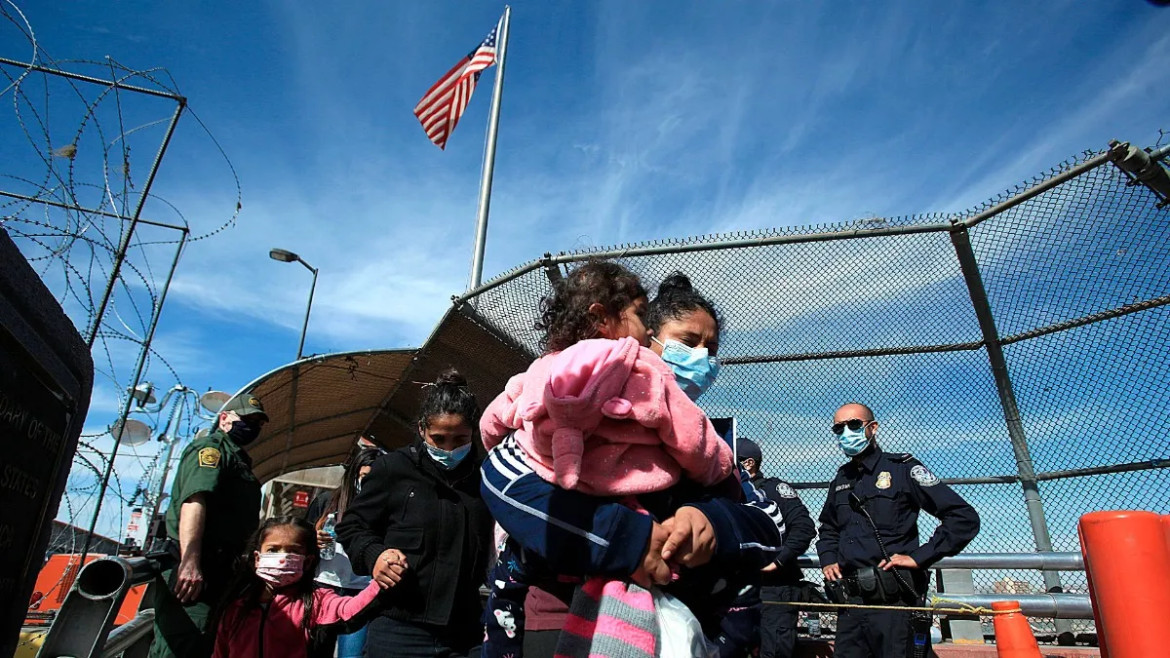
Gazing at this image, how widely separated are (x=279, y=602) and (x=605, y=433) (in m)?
2.52

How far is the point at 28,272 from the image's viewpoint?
1.24 meters

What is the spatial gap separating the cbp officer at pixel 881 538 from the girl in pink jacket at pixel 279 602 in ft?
8.80

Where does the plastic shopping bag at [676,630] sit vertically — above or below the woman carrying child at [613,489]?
below

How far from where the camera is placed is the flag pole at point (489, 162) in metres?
6.88

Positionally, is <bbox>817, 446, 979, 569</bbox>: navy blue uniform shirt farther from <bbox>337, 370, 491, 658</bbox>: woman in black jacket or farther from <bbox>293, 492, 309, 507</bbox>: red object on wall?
<bbox>293, 492, 309, 507</bbox>: red object on wall

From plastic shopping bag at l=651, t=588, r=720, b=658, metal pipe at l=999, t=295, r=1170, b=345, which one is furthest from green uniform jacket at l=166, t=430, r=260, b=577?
metal pipe at l=999, t=295, r=1170, b=345

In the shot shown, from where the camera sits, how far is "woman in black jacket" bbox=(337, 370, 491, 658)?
2.72m

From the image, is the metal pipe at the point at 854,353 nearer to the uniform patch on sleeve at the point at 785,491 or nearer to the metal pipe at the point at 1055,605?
the uniform patch on sleeve at the point at 785,491

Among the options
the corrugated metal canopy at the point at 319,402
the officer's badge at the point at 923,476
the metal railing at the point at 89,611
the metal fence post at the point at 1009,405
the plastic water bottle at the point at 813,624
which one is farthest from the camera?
the corrugated metal canopy at the point at 319,402

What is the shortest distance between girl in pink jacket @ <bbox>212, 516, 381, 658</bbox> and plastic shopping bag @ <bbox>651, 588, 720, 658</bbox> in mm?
1942

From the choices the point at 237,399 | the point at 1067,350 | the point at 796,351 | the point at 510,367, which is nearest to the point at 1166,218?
the point at 1067,350

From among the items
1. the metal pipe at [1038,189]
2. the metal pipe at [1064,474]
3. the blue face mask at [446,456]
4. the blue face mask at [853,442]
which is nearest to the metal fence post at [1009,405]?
the metal pipe at [1064,474]

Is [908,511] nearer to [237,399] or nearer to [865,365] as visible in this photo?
[865,365]

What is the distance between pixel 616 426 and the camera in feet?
5.00
